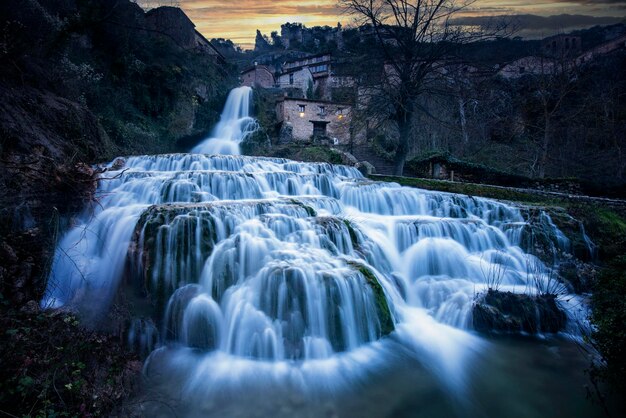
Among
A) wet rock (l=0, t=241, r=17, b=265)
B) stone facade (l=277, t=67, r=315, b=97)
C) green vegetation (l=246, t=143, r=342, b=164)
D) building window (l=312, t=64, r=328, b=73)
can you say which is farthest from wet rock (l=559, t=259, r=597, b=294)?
building window (l=312, t=64, r=328, b=73)

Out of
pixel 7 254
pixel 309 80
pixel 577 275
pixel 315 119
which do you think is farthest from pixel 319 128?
pixel 7 254

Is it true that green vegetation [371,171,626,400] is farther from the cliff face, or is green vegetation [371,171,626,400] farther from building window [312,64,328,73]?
building window [312,64,328,73]

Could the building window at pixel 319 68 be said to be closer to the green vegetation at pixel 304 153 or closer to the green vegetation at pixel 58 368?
the green vegetation at pixel 304 153

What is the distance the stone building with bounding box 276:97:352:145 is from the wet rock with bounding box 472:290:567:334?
85.4ft

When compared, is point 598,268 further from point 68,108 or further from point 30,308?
Answer: point 68,108

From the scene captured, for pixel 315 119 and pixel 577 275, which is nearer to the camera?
pixel 577 275

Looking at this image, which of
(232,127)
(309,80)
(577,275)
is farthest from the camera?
(309,80)

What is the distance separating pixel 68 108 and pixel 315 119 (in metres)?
23.2

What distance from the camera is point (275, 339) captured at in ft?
17.0

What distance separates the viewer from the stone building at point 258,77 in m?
44.9

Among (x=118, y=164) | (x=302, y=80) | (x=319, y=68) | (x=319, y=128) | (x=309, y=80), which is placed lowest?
(x=118, y=164)

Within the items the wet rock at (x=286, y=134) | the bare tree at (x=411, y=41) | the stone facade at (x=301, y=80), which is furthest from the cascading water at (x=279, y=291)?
the stone facade at (x=301, y=80)

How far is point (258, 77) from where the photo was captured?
148 ft

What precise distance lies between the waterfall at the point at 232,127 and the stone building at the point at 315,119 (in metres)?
3.51
